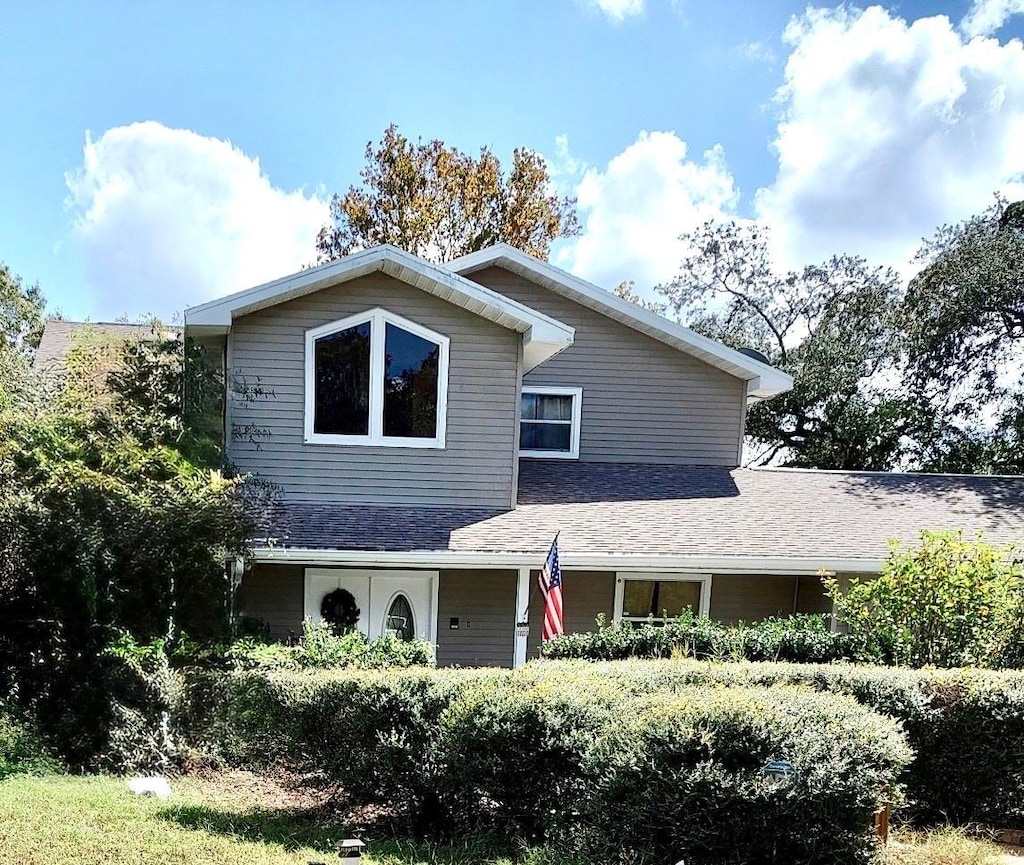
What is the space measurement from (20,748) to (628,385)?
9904 mm

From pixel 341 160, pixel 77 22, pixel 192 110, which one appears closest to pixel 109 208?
pixel 341 160

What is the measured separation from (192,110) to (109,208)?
45.4 feet

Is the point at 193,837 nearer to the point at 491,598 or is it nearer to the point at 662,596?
the point at 491,598

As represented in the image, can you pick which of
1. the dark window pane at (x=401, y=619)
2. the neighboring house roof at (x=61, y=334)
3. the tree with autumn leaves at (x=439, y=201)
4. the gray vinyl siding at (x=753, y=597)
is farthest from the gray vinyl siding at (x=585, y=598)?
the tree with autumn leaves at (x=439, y=201)

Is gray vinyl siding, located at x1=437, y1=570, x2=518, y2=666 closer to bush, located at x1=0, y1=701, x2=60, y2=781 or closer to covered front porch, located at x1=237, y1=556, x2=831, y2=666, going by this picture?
covered front porch, located at x1=237, y1=556, x2=831, y2=666

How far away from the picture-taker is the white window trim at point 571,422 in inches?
513

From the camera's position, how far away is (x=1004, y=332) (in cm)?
1905

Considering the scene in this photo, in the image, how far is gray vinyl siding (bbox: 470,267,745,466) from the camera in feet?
42.8

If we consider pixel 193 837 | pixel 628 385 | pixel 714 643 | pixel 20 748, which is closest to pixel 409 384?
pixel 628 385

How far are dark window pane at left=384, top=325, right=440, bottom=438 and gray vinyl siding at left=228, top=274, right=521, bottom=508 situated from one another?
0.23 metres

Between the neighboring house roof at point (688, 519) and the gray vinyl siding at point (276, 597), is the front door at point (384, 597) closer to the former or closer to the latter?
the gray vinyl siding at point (276, 597)

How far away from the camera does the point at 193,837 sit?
5074 mm

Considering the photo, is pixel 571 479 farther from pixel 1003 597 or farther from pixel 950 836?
pixel 950 836

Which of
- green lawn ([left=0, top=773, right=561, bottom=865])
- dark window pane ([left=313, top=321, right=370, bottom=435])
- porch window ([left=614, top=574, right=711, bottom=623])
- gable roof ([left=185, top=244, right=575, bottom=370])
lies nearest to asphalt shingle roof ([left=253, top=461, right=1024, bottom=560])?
porch window ([left=614, top=574, right=711, bottom=623])
